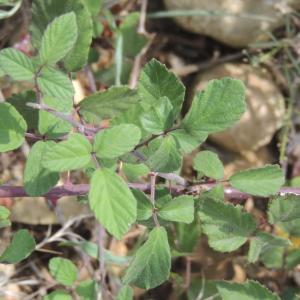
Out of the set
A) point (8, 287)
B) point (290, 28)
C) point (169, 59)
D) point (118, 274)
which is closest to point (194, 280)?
point (118, 274)

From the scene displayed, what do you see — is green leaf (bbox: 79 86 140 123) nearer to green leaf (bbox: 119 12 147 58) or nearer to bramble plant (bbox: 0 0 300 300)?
bramble plant (bbox: 0 0 300 300)

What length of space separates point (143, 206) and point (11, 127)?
34 cm

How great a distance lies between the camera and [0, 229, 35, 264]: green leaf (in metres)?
1.36

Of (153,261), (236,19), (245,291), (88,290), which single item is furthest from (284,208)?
(236,19)

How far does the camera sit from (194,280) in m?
2.09

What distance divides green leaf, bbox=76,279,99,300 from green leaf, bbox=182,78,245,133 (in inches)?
26.6

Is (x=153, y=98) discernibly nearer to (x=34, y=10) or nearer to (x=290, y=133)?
(x=34, y=10)

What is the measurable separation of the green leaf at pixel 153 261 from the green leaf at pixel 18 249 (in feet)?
0.91

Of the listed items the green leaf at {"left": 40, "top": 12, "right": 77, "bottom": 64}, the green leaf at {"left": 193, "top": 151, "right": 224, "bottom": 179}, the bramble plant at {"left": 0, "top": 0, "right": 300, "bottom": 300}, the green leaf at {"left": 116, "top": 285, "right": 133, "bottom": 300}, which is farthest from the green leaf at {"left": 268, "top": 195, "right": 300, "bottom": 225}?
the green leaf at {"left": 40, "top": 12, "right": 77, "bottom": 64}

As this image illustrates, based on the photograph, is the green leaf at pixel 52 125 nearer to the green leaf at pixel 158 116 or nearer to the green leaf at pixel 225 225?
the green leaf at pixel 158 116

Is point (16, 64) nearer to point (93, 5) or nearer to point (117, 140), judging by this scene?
point (117, 140)

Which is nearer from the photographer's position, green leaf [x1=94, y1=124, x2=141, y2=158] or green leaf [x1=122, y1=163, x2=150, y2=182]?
green leaf [x1=94, y1=124, x2=141, y2=158]

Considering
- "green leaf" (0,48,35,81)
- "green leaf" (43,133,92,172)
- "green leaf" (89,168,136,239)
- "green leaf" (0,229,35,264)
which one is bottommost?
"green leaf" (0,229,35,264)

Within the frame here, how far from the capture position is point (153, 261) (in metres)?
1.25
